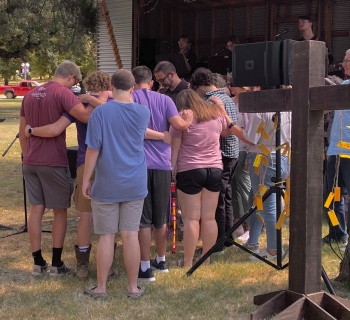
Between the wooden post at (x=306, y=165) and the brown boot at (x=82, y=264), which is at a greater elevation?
the wooden post at (x=306, y=165)

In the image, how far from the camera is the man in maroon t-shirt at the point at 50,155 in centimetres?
460

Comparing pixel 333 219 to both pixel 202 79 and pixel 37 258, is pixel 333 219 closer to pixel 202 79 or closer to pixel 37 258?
pixel 202 79

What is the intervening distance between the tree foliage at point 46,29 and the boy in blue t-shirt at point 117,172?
241 inches

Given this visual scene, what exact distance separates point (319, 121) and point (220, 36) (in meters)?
10.3

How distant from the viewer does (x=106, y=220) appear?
4.10m

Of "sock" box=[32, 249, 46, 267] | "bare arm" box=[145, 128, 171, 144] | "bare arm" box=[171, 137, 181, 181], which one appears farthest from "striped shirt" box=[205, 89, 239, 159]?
"sock" box=[32, 249, 46, 267]

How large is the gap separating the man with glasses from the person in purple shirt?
26.1 inches

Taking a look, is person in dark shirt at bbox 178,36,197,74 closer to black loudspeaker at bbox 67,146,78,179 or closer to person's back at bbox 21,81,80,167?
black loudspeaker at bbox 67,146,78,179

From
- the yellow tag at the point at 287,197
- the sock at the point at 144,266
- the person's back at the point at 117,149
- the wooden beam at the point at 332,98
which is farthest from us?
the sock at the point at 144,266

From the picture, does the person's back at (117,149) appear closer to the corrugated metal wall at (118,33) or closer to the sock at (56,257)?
the sock at (56,257)

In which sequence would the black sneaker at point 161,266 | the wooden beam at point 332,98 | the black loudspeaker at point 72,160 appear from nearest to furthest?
the wooden beam at point 332,98 < the black sneaker at point 161,266 < the black loudspeaker at point 72,160

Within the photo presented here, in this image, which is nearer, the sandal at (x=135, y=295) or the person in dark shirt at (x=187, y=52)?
the sandal at (x=135, y=295)

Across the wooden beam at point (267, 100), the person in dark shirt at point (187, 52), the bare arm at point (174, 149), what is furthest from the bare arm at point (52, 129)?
the person in dark shirt at point (187, 52)

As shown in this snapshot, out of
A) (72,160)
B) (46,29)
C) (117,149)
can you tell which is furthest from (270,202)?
(46,29)
